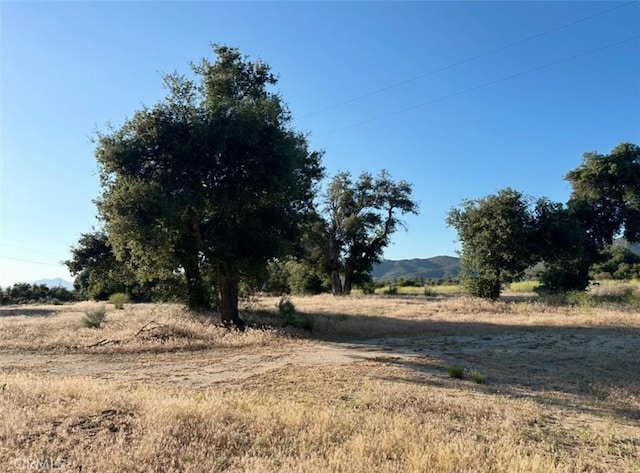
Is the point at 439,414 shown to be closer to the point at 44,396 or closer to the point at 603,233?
the point at 44,396

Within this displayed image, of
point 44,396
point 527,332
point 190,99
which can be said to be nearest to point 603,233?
point 527,332

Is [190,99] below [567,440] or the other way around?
the other way around

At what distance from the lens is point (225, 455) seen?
4.61 m

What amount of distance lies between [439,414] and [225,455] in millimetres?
3789

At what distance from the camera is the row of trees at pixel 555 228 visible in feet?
96.3

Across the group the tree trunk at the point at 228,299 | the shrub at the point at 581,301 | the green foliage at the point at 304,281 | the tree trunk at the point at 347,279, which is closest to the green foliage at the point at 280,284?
the green foliage at the point at 304,281

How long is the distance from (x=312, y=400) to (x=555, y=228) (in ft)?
88.4

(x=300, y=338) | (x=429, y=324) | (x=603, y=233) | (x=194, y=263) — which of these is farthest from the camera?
(x=603, y=233)

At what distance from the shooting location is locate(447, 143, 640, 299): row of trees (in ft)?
96.3

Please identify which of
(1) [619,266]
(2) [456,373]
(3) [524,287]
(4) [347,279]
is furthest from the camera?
(1) [619,266]

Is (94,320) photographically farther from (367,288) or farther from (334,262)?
(367,288)

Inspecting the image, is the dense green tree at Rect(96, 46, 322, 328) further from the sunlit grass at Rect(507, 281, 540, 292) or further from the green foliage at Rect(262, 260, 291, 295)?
the green foliage at Rect(262, 260, 291, 295)

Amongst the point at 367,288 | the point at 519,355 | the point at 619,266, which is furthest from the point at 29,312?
the point at 619,266

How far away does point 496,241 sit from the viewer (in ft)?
96.3
